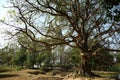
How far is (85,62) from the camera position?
31.9 m

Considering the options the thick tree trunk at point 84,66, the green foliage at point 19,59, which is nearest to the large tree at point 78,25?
the thick tree trunk at point 84,66

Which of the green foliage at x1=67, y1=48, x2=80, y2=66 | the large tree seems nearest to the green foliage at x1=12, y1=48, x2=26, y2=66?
the green foliage at x1=67, y1=48, x2=80, y2=66

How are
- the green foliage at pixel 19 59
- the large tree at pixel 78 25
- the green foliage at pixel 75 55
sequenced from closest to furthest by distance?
the large tree at pixel 78 25, the green foliage at pixel 75 55, the green foliage at pixel 19 59

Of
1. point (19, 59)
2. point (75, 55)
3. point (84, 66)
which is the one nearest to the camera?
point (84, 66)

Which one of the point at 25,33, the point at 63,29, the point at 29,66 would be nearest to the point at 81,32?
the point at 63,29

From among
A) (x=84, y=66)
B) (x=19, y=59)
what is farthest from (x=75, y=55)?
(x=84, y=66)

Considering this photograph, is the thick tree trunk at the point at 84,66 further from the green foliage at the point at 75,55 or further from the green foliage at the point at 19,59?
→ the green foliage at the point at 19,59

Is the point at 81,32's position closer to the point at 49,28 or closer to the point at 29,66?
the point at 49,28

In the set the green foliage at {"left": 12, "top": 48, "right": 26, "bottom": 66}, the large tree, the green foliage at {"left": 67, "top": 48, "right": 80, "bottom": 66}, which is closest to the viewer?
the large tree

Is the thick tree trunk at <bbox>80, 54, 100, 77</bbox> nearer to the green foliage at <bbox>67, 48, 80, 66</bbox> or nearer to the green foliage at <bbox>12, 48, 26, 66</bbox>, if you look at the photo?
the green foliage at <bbox>67, 48, 80, 66</bbox>

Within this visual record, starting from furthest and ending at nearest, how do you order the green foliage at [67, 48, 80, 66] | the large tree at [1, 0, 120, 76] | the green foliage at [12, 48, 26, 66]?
the green foliage at [12, 48, 26, 66]
the green foliage at [67, 48, 80, 66]
the large tree at [1, 0, 120, 76]

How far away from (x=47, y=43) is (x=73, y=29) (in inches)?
141

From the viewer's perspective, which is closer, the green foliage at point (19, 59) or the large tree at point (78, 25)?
the large tree at point (78, 25)

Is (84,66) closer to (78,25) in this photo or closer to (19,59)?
(78,25)
